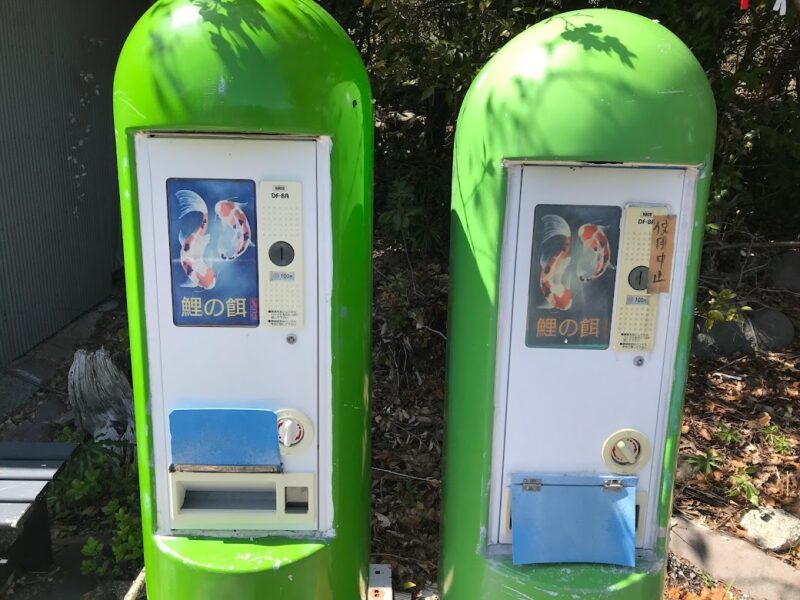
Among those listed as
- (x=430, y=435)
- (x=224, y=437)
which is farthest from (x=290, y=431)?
(x=430, y=435)

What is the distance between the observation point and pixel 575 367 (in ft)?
6.77

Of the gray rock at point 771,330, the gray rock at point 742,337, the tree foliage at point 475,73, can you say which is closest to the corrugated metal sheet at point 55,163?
the tree foliage at point 475,73

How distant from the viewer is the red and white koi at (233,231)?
1.96m

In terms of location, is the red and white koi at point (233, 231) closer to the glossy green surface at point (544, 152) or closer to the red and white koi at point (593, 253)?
the glossy green surface at point (544, 152)

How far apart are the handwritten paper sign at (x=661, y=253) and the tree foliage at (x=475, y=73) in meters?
1.73

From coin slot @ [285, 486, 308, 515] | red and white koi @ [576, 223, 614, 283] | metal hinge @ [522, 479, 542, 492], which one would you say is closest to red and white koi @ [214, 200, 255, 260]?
coin slot @ [285, 486, 308, 515]

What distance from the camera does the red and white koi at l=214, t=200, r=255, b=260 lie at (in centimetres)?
196

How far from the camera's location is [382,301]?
4.28m

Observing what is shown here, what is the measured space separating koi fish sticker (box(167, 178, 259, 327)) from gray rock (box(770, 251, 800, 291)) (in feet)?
15.1

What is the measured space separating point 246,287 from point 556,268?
2.93ft

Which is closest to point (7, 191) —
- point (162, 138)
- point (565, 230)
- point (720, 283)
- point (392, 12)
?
point (392, 12)

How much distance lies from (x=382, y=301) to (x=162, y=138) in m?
2.46

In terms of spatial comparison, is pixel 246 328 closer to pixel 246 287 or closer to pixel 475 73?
pixel 246 287

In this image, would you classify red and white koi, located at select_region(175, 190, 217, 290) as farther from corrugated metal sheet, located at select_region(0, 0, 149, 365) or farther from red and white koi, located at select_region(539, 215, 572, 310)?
corrugated metal sheet, located at select_region(0, 0, 149, 365)
